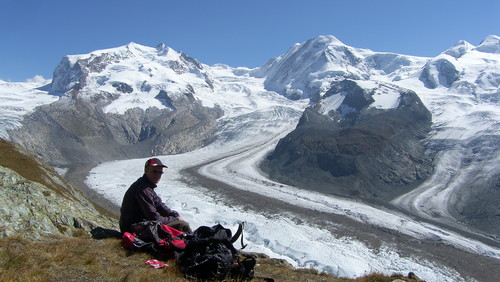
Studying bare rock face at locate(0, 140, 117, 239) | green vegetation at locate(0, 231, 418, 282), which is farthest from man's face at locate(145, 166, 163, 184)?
bare rock face at locate(0, 140, 117, 239)

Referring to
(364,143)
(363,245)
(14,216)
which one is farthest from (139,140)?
(14,216)

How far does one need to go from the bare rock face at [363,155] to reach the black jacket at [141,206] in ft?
218

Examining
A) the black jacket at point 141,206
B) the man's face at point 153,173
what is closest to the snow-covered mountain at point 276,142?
the black jacket at point 141,206

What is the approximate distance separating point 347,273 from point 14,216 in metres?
29.0

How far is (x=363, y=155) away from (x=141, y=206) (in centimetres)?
8772

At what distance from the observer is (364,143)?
97.1m

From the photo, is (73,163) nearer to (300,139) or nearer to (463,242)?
(300,139)

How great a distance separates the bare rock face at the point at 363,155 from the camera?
260ft

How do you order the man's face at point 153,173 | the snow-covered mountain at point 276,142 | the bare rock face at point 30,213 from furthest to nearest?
the snow-covered mountain at point 276,142
the bare rock face at point 30,213
the man's face at point 153,173

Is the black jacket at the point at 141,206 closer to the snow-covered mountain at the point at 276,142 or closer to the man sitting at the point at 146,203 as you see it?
the man sitting at the point at 146,203

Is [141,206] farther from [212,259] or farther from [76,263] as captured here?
[212,259]

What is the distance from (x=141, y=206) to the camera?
26.1ft

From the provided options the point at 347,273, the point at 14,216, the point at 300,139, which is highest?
the point at 300,139

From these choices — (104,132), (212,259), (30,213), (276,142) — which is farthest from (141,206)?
(104,132)
